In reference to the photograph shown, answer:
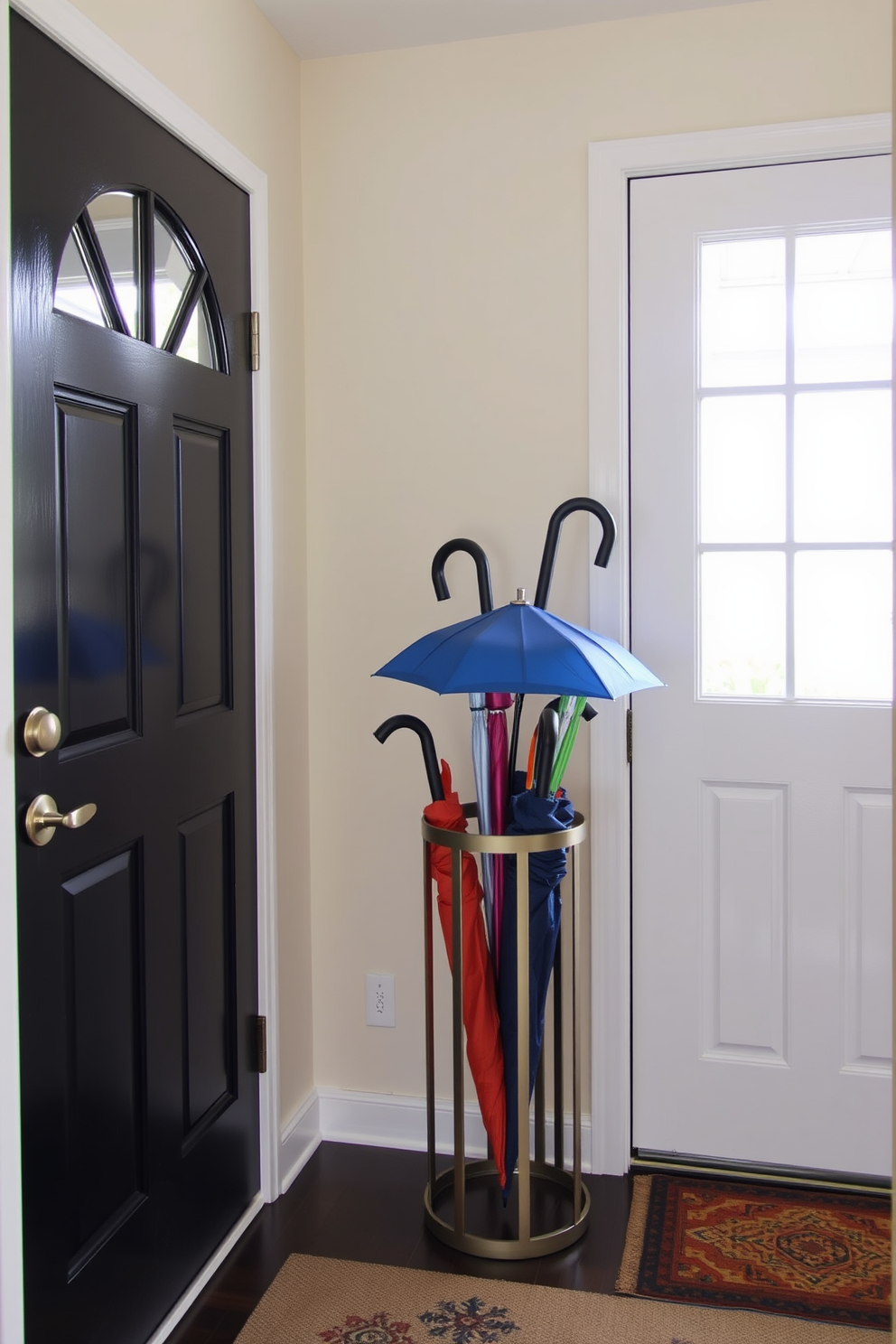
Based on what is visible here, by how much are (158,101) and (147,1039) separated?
5.12ft

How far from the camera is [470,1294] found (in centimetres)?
200

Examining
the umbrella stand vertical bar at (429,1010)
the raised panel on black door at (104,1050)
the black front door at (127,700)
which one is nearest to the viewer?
the black front door at (127,700)

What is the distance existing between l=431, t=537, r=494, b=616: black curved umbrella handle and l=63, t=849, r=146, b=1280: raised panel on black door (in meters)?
0.81

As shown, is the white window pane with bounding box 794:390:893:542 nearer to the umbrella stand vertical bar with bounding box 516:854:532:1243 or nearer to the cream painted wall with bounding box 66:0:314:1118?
the umbrella stand vertical bar with bounding box 516:854:532:1243

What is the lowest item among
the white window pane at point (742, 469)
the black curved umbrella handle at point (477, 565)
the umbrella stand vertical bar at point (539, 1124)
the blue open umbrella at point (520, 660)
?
the umbrella stand vertical bar at point (539, 1124)

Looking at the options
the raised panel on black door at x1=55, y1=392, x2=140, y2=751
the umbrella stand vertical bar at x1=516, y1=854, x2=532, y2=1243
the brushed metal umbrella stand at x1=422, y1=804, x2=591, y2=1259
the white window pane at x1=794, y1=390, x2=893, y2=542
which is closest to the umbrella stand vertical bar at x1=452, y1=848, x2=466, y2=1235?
the brushed metal umbrella stand at x1=422, y1=804, x2=591, y2=1259

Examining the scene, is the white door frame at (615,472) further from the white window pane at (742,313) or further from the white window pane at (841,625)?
the white window pane at (841,625)

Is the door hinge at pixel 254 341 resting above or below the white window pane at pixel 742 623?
above

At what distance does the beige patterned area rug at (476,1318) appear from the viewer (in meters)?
1.88

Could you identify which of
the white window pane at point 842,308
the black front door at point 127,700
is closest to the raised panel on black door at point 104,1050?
the black front door at point 127,700

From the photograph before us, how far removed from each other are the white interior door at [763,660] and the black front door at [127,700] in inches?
34.8

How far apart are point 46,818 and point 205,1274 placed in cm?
107

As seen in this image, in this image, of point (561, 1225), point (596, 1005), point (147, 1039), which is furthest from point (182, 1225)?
point (596, 1005)

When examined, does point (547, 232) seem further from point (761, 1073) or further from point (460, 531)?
point (761, 1073)
